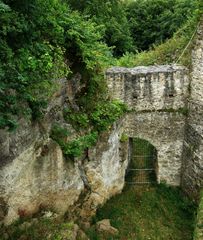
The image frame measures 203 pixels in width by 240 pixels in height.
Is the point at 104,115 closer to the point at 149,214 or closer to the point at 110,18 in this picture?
the point at 149,214

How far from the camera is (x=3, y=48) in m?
8.48

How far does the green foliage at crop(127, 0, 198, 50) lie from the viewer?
2943 cm

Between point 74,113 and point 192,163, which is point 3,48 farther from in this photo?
point 192,163

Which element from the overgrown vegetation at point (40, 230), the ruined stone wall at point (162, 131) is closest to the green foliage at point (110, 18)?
the ruined stone wall at point (162, 131)

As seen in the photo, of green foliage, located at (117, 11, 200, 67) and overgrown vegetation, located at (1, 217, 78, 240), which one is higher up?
green foliage, located at (117, 11, 200, 67)

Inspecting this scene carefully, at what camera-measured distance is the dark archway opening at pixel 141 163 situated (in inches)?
615

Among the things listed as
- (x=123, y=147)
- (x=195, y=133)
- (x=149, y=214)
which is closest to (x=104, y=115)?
(x=123, y=147)

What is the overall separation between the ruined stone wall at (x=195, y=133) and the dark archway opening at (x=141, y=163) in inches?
53.0

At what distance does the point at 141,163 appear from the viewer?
16.4 metres

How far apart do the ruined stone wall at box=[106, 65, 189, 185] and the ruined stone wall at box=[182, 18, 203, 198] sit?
10.9 inches

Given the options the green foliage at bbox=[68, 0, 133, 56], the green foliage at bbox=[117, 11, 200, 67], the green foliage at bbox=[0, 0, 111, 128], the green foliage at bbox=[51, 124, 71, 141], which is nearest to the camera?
the green foliage at bbox=[0, 0, 111, 128]

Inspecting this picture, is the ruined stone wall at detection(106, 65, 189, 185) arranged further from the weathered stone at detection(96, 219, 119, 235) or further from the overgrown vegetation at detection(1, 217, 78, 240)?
the overgrown vegetation at detection(1, 217, 78, 240)

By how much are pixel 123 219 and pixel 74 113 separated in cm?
423

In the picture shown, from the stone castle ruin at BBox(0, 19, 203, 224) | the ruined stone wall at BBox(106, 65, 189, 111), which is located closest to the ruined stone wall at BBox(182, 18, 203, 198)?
the stone castle ruin at BBox(0, 19, 203, 224)
